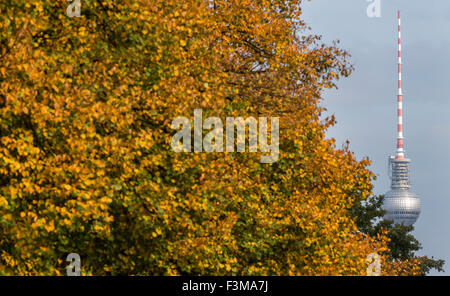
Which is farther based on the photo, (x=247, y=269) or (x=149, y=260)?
(x=247, y=269)

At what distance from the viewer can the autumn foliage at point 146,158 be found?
1511 cm

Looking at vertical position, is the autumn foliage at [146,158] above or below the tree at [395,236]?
below

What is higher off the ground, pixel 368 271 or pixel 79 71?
pixel 79 71

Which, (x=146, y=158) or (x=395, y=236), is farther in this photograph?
(x=395, y=236)

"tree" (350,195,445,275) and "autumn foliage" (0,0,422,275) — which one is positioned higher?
"tree" (350,195,445,275)

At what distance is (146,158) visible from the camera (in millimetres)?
17688

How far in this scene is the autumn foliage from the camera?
15109 mm

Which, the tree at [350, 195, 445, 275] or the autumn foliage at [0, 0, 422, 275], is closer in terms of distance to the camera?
the autumn foliage at [0, 0, 422, 275]

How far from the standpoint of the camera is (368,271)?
86.5ft

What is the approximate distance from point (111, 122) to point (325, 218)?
31.5 feet

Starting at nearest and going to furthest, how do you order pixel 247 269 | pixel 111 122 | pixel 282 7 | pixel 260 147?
pixel 111 122 < pixel 247 269 < pixel 260 147 < pixel 282 7
